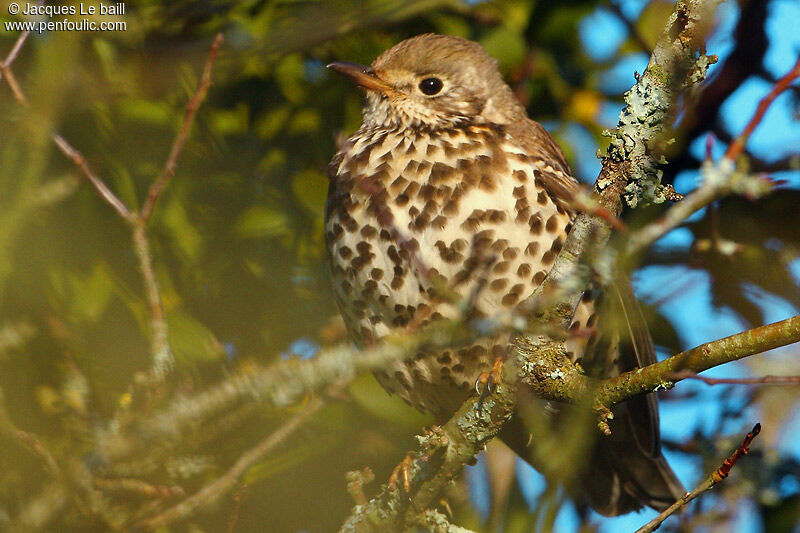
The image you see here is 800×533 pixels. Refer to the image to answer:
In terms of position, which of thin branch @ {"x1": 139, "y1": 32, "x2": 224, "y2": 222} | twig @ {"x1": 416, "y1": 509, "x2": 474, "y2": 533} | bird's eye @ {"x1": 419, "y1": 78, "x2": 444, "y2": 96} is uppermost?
bird's eye @ {"x1": 419, "y1": 78, "x2": 444, "y2": 96}

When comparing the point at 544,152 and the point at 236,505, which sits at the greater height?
the point at 544,152

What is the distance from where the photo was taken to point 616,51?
3.71 meters

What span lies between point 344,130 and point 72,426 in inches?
61.3

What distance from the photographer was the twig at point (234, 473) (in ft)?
6.82

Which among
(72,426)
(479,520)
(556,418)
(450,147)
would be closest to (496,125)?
(450,147)

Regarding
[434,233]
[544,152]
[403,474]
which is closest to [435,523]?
[403,474]

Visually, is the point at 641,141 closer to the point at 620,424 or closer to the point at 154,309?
the point at 154,309

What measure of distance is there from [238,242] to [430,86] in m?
1.05

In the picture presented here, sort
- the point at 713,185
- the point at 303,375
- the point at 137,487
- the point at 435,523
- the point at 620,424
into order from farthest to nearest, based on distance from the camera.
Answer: the point at 620,424
the point at 435,523
the point at 137,487
the point at 303,375
the point at 713,185

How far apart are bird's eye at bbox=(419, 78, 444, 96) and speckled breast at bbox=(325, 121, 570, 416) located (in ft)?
0.92

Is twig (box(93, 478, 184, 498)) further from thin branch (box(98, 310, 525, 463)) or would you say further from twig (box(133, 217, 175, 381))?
thin branch (box(98, 310, 525, 463))

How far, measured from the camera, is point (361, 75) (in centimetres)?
348

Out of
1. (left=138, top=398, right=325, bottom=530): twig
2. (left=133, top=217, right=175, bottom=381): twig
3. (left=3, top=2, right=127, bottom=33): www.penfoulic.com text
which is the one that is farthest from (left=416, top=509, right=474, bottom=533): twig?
(left=3, top=2, right=127, bottom=33): www.penfoulic.com text

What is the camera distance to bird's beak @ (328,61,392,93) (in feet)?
11.3
